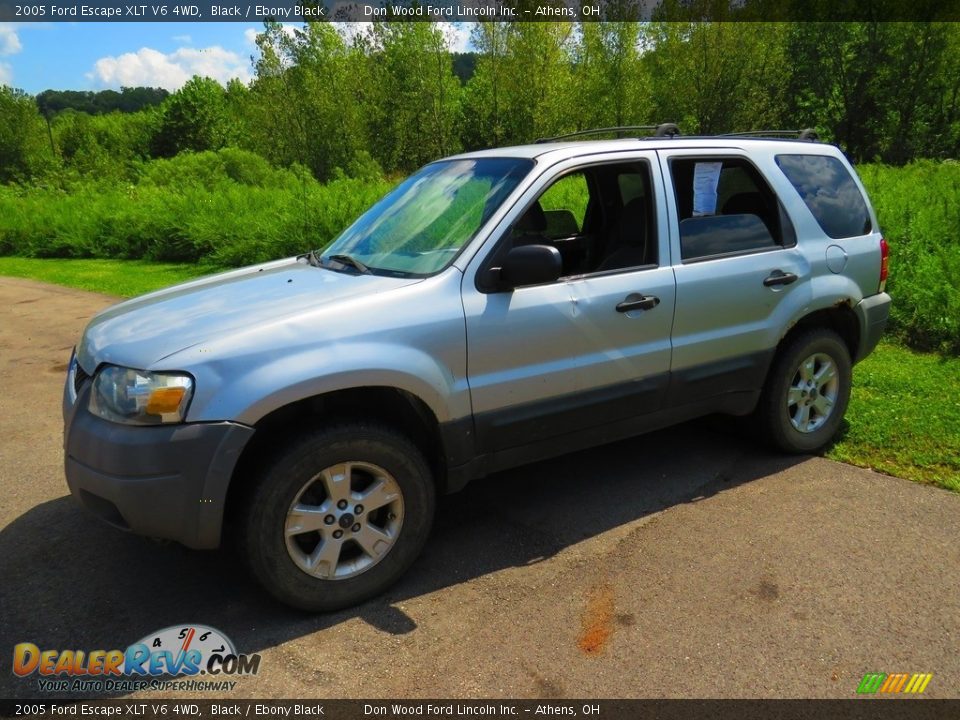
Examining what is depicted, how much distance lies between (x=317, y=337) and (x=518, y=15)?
30688 millimetres

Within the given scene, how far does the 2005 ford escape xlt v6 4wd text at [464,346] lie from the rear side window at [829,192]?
2 cm

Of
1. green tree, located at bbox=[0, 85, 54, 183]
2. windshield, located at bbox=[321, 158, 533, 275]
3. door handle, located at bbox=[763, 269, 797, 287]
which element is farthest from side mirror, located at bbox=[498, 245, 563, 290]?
green tree, located at bbox=[0, 85, 54, 183]

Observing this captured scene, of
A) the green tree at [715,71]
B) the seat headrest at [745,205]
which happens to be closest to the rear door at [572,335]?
the seat headrest at [745,205]

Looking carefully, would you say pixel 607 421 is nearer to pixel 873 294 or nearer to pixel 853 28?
pixel 873 294

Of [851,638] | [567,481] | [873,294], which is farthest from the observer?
[873,294]

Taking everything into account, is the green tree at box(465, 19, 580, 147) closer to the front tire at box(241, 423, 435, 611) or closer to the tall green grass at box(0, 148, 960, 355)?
the tall green grass at box(0, 148, 960, 355)

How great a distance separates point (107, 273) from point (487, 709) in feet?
49.0

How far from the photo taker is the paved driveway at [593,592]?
2.87 meters

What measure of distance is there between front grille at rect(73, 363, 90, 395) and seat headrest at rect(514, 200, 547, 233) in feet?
7.11

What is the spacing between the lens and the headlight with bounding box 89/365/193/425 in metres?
2.90

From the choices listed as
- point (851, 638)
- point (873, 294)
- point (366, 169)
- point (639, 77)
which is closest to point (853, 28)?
point (639, 77)

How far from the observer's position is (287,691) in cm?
281

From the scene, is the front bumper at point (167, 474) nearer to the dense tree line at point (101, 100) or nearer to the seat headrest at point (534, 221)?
the seat headrest at point (534, 221)

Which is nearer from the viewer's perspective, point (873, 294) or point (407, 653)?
point (407, 653)
